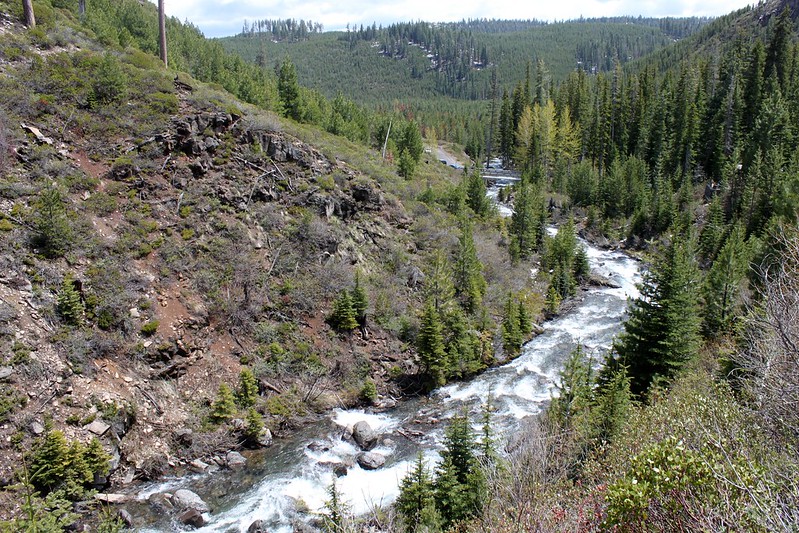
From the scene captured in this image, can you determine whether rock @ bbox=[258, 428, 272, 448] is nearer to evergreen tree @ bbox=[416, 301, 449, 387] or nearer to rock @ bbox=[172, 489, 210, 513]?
rock @ bbox=[172, 489, 210, 513]

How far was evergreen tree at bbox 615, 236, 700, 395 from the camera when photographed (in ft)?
77.1

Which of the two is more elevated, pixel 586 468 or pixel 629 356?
pixel 586 468

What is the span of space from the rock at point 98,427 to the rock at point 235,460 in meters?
4.63

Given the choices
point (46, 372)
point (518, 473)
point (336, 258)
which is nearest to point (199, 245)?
point (336, 258)

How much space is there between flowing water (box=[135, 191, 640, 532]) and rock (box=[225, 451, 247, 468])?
364 mm

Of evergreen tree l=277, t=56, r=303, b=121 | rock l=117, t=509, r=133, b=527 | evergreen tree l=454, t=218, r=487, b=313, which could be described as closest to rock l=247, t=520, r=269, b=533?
rock l=117, t=509, r=133, b=527

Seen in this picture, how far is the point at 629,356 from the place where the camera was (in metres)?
24.4

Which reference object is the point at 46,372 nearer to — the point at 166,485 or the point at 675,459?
the point at 166,485

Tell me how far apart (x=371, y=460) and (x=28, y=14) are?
37532 millimetres

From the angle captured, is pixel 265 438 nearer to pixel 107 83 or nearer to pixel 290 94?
pixel 107 83

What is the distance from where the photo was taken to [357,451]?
2167 cm

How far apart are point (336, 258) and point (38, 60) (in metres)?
22.0

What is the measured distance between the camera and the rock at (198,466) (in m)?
19.3

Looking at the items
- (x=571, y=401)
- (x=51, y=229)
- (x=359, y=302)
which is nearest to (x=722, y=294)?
(x=571, y=401)
